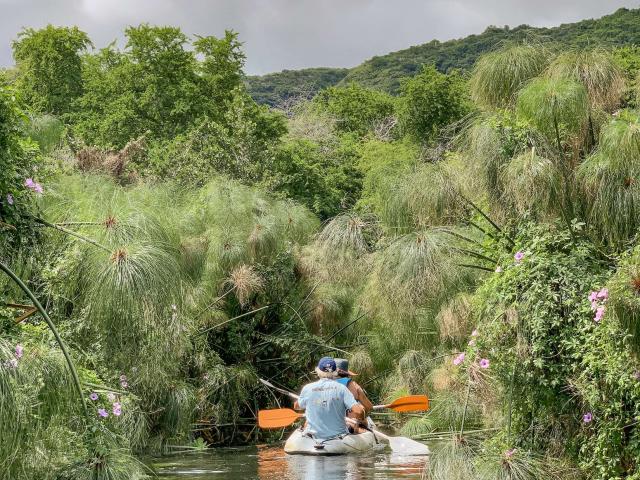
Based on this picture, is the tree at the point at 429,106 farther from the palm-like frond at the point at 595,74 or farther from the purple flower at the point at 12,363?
the purple flower at the point at 12,363

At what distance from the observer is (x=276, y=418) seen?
13602 mm

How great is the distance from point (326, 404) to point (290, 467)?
0.94 meters

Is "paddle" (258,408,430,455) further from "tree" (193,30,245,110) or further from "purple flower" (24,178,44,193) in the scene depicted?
"tree" (193,30,245,110)

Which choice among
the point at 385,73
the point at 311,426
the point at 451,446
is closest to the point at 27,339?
the point at 451,446

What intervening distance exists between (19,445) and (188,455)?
970 centimetres

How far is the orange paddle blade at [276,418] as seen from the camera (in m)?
13.5

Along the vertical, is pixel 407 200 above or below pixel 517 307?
above

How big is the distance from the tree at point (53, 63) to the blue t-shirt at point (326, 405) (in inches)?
803

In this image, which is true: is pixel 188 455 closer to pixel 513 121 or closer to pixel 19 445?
pixel 513 121

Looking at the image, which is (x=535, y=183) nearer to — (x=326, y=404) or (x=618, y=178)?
(x=618, y=178)

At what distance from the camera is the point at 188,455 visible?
48.7 feet

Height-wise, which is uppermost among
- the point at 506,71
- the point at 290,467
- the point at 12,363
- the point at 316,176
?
the point at 316,176

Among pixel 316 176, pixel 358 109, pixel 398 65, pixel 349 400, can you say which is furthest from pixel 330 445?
pixel 398 65

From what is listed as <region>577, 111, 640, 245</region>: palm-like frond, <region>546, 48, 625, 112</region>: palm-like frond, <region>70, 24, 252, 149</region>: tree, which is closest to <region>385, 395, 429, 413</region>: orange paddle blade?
<region>546, 48, 625, 112</region>: palm-like frond
